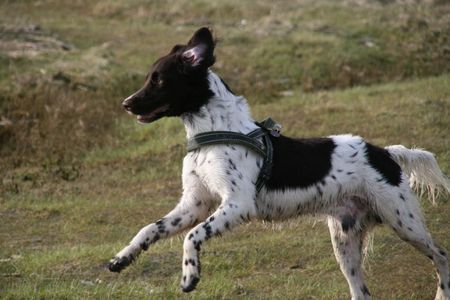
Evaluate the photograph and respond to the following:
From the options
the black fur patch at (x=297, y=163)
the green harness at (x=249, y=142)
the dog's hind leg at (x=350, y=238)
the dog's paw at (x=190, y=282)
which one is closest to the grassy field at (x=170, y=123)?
the dog's hind leg at (x=350, y=238)

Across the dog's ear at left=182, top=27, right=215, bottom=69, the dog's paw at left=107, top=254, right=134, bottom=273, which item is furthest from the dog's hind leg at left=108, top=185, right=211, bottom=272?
the dog's ear at left=182, top=27, right=215, bottom=69

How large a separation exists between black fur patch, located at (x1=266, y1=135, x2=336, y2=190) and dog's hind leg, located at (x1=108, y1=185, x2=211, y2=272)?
531mm

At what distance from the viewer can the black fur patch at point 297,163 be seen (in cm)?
655

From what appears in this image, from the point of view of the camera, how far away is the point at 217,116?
21.4 feet

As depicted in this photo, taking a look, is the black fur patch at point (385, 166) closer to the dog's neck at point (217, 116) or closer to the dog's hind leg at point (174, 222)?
the dog's neck at point (217, 116)

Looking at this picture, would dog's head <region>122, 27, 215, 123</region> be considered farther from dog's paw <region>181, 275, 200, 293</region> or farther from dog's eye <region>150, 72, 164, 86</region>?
dog's paw <region>181, 275, 200, 293</region>

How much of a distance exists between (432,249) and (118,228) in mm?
4647

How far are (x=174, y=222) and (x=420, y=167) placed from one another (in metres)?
2.33

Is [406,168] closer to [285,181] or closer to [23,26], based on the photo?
[285,181]

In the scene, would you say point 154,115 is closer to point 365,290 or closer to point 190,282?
point 190,282

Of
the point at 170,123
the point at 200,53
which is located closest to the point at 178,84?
the point at 200,53

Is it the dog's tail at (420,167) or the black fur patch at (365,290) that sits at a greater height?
the dog's tail at (420,167)

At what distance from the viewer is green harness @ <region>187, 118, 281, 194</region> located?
6352 millimetres

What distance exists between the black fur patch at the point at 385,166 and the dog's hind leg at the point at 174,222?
4.55 ft
